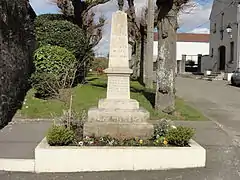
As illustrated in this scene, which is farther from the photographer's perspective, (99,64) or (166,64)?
(99,64)

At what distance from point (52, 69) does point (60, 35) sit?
2129 millimetres

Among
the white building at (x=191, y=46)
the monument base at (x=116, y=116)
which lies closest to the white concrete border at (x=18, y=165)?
the monument base at (x=116, y=116)

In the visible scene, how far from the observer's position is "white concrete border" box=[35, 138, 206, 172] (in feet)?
20.7

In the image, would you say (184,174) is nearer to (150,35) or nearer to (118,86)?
(118,86)

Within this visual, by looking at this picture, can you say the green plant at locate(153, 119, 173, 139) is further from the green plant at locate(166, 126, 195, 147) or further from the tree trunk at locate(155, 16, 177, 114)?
the tree trunk at locate(155, 16, 177, 114)

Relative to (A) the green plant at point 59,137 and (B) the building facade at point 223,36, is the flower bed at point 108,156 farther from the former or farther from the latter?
(B) the building facade at point 223,36

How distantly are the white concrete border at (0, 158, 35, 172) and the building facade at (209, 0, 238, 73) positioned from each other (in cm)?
3022

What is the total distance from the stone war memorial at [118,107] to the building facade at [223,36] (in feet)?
91.4

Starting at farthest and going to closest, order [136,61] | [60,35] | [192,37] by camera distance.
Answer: [192,37] → [136,61] → [60,35]

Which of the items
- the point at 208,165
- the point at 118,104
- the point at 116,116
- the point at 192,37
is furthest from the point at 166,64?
the point at 192,37

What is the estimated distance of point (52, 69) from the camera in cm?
1426

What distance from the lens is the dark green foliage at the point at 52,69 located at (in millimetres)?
13445

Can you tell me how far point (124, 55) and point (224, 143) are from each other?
3006mm

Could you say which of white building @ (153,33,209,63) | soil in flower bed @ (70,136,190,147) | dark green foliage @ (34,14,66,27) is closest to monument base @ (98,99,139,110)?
soil in flower bed @ (70,136,190,147)
